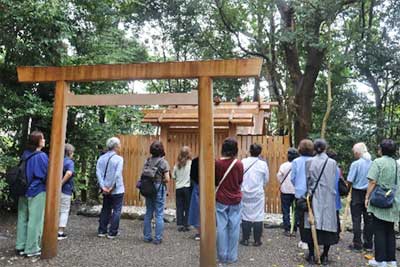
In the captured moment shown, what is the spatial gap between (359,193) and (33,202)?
15.6ft

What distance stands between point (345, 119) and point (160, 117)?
22.5ft

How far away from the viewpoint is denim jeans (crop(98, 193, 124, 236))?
6.40 metres

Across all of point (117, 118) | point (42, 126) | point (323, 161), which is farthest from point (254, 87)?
point (323, 161)

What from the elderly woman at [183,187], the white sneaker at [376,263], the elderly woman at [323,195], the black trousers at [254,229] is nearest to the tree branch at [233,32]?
the elderly woman at [183,187]

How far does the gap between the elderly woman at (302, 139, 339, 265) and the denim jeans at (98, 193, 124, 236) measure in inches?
121

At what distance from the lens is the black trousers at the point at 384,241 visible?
4957 mm

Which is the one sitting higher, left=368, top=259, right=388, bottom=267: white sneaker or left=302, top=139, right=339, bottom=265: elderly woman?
left=302, top=139, right=339, bottom=265: elderly woman

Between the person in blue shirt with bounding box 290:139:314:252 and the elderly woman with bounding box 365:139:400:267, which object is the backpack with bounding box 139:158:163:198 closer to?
the person in blue shirt with bounding box 290:139:314:252

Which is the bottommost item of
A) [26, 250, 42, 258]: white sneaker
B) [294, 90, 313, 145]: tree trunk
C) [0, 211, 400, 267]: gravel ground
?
[0, 211, 400, 267]: gravel ground

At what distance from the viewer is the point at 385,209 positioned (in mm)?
4879

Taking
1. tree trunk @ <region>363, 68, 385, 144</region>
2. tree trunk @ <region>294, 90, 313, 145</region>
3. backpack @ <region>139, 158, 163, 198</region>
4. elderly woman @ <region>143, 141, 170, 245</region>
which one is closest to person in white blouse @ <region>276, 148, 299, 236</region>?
elderly woman @ <region>143, 141, 170, 245</region>

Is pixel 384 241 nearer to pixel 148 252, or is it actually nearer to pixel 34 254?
pixel 148 252

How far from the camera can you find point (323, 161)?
5090 mm

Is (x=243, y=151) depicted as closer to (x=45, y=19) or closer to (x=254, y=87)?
(x=45, y=19)
